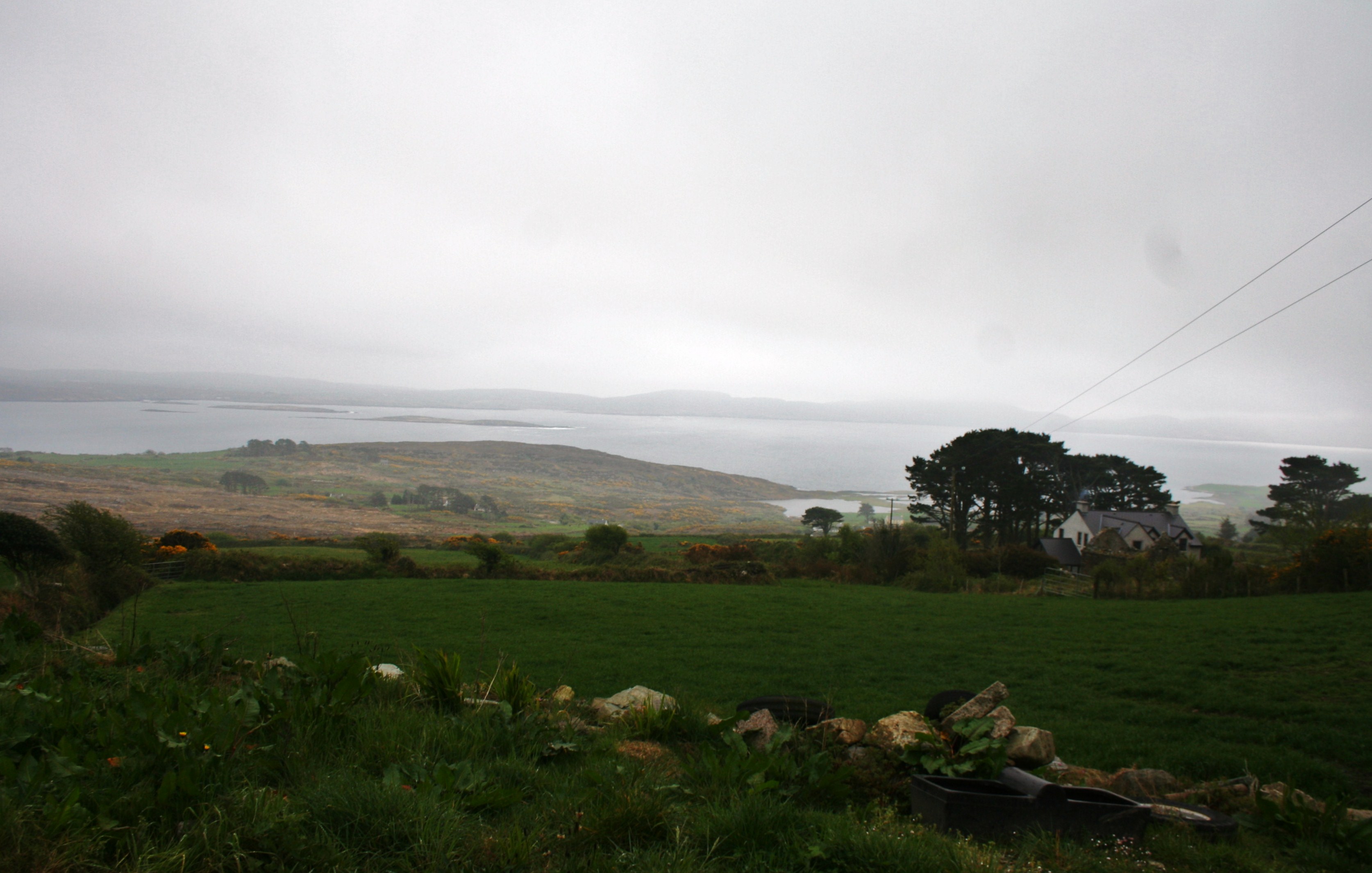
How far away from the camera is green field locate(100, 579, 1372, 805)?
23.2ft

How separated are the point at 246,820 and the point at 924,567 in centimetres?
3327

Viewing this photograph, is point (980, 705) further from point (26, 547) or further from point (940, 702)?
point (26, 547)

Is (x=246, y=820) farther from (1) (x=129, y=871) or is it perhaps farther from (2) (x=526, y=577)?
(2) (x=526, y=577)

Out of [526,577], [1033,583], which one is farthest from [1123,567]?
[526,577]

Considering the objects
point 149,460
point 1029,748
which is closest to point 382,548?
point 1029,748

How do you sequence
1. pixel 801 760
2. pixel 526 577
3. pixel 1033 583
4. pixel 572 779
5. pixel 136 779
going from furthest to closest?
pixel 1033 583
pixel 526 577
pixel 801 760
pixel 572 779
pixel 136 779

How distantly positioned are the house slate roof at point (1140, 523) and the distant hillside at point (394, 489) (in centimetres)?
2417

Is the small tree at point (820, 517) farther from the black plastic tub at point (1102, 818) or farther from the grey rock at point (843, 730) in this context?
the black plastic tub at point (1102, 818)

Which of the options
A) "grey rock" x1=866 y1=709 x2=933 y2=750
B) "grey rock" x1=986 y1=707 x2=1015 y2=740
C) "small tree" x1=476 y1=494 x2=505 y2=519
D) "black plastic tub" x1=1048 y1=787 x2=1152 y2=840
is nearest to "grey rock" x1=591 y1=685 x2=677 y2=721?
"grey rock" x1=866 y1=709 x2=933 y2=750

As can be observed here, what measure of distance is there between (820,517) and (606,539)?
25.0m

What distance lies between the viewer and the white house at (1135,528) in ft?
139

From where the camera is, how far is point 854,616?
60.8 feet

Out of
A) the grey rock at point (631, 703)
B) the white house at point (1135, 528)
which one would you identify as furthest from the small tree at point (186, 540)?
the white house at point (1135, 528)

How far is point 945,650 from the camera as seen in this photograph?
1304 centimetres
